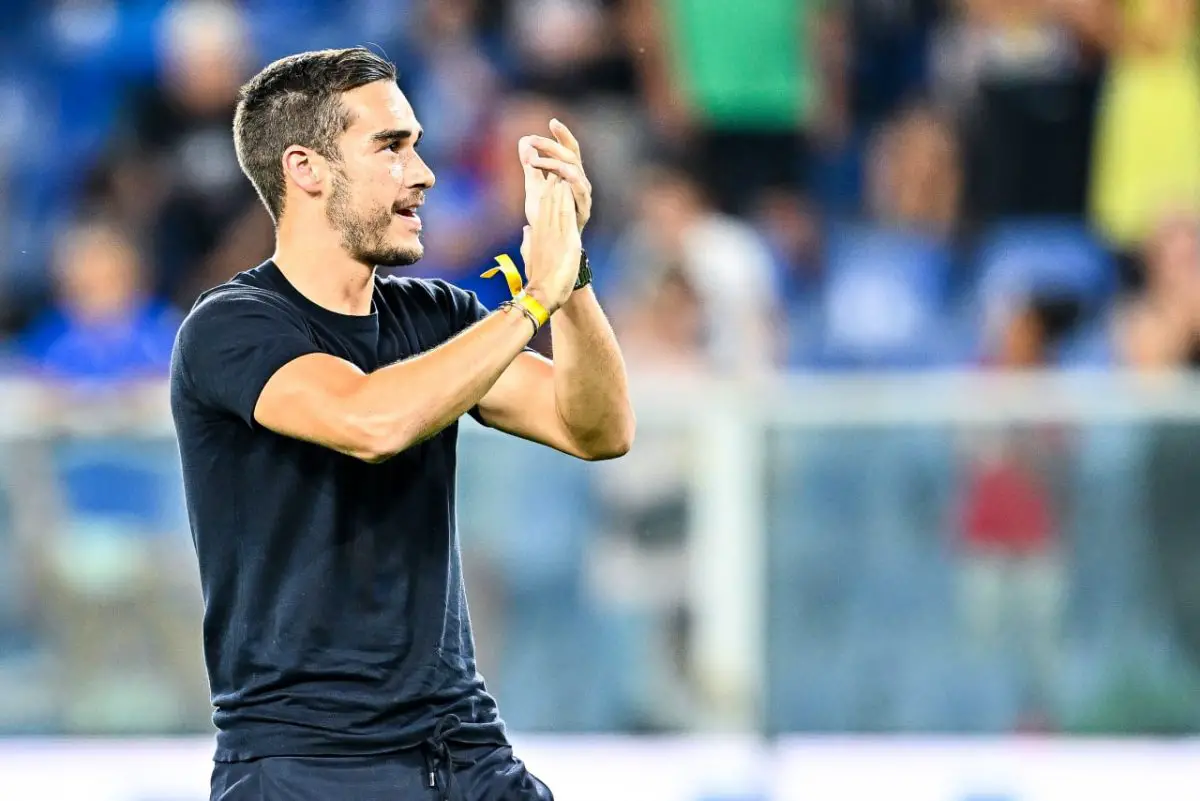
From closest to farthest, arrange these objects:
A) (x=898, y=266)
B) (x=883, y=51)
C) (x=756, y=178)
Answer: (x=898, y=266) → (x=756, y=178) → (x=883, y=51)

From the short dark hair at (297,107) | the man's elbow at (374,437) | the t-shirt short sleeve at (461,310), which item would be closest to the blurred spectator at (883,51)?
the t-shirt short sleeve at (461,310)

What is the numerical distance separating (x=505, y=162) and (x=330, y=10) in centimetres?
177

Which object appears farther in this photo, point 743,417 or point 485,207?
point 485,207

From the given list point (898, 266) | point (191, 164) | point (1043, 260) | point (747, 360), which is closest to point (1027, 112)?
point (1043, 260)

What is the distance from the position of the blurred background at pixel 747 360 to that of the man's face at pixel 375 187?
3.07 meters

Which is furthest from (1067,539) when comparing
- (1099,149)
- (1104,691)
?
(1099,149)

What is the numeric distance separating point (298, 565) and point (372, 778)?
1.24 feet

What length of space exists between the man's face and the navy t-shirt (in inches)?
5.8

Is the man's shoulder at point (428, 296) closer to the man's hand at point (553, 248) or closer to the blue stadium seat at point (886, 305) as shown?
the man's hand at point (553, 248)

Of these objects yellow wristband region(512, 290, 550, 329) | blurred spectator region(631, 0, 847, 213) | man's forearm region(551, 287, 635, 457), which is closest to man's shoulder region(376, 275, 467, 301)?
man's forearm region(551, 287, 635, 457)

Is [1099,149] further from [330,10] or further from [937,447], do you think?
[330,10]

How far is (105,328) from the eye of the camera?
7.07 metres

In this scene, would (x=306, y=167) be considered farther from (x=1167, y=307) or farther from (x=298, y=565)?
(x=1167, y=307)

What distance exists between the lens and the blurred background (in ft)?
20.3
